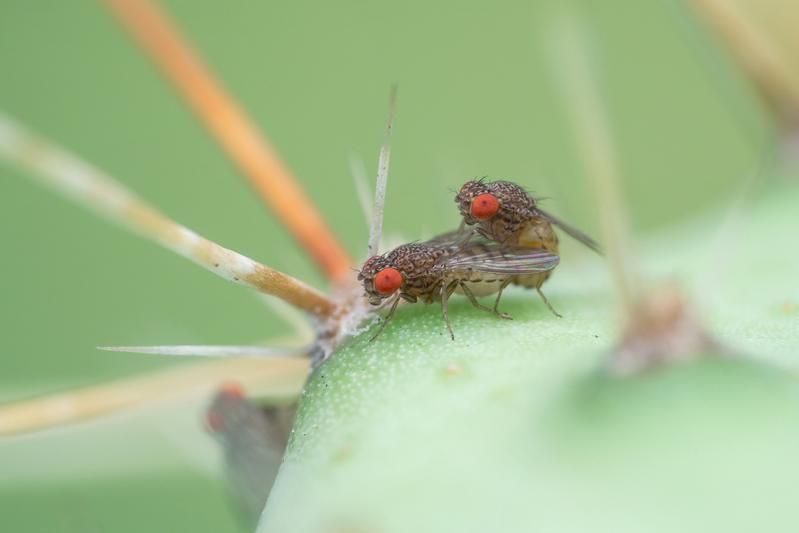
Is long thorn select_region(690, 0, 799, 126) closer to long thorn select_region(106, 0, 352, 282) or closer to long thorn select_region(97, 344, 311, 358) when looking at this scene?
long thorn select_region(106, 0, 352, 282)

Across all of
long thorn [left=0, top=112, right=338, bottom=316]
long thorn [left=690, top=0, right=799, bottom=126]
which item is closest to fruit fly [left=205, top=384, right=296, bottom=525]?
long thorn [left=0, top=112, right=338, bottom=316]

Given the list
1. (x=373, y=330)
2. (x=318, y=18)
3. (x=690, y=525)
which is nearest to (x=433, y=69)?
(x=318, y=18)

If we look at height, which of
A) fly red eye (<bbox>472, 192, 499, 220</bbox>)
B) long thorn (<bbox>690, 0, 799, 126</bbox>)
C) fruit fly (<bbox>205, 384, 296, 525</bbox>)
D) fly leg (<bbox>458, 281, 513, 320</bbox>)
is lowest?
fruit fly (<bbox>205, 384, 296, 525</bbox>)

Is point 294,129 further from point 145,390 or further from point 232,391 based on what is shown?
point 232,391

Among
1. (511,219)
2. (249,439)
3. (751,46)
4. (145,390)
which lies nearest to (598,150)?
(511,219)

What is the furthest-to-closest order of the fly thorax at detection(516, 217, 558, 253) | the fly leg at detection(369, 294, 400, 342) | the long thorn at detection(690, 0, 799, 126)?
the long thorn at detection(690, 0, 799, 126)
the fly thorax at detection(516, 217, 558, 253)
the fly leg at detection(369, 294, 400, 342)

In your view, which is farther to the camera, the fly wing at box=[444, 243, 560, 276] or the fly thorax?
the fly thorax
